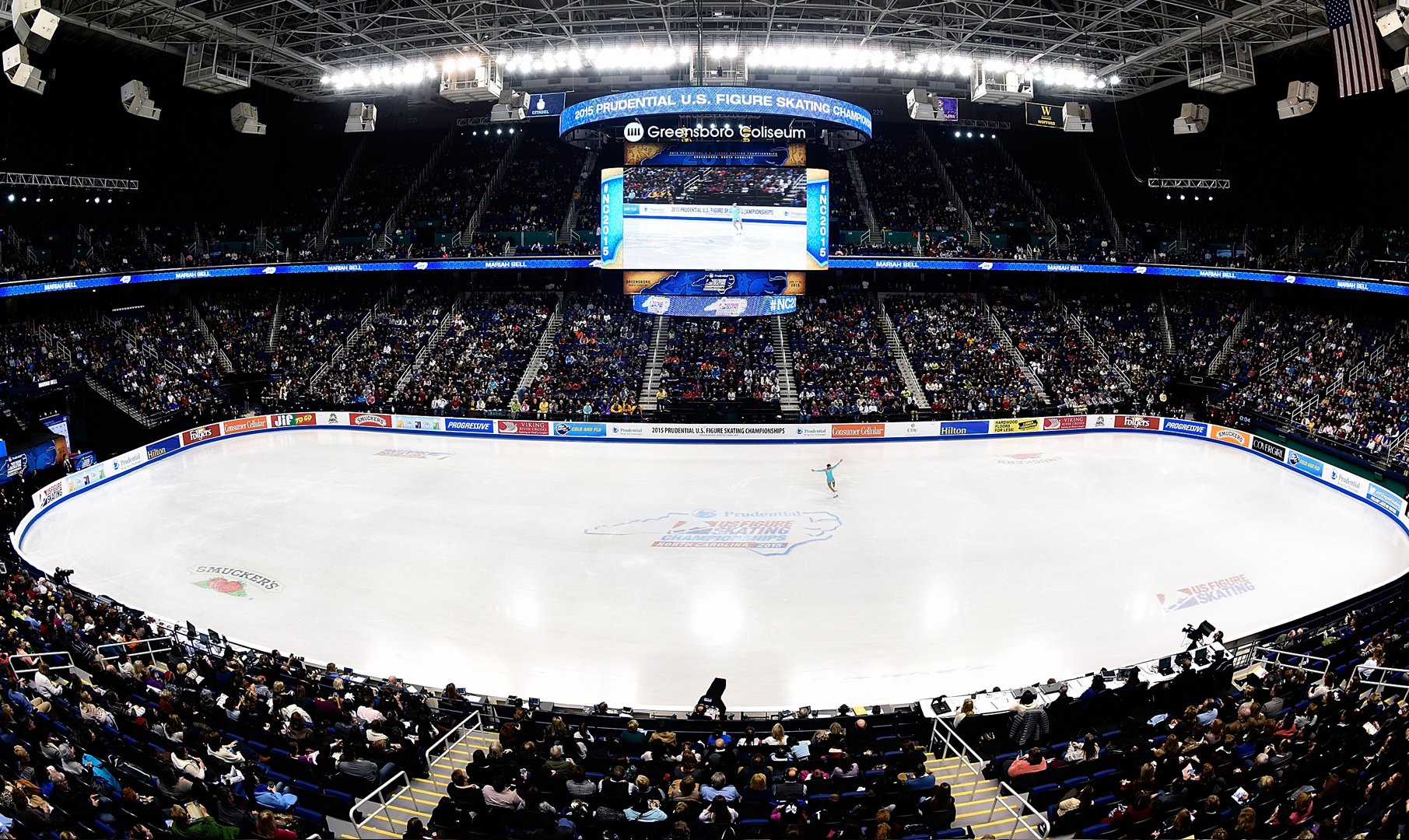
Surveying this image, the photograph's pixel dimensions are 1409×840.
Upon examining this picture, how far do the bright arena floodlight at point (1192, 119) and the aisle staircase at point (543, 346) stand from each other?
99.5 feet

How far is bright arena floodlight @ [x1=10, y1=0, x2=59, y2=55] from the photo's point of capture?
1891 cm

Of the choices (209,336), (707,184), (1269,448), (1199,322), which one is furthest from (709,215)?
(209,336)

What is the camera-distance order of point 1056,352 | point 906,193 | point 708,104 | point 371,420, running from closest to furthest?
point 708,104 < point 371,420 < point 1056,352 < point 906,193

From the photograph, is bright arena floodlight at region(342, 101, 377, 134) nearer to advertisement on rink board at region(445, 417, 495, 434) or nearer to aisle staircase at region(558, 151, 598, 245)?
aisle staircase at region(558, 151, 598, 245)

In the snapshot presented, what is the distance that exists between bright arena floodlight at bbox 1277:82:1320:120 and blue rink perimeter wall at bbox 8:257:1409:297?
763 cm

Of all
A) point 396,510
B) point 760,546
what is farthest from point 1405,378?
point 396,510

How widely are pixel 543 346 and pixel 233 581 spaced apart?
23512 mm

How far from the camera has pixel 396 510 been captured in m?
26.5

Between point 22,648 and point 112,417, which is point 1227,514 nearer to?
point 22,648

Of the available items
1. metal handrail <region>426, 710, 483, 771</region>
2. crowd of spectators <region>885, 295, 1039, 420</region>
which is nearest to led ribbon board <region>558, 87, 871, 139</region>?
crowd of spectators <region>885, 295, 1039, 420</region>

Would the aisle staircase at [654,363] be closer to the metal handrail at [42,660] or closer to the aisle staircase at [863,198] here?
the aisle staircase at [863,198]

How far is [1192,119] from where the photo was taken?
36688 mm

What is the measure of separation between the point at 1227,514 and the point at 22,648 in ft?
96.6

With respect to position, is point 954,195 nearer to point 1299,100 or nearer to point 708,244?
point 1299,100
